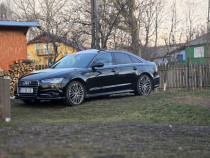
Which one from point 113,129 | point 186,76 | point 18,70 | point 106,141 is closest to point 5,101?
point 113,129

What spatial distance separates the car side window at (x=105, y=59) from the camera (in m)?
10.6

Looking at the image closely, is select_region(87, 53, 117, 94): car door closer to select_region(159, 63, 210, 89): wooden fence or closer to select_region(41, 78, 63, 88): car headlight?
select_region(41, 78, 63, 88): car headlight

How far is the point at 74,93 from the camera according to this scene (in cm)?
956

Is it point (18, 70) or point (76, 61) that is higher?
point (76, 61)

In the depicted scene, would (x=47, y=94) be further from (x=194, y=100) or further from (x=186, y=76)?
(x=186, y=76)

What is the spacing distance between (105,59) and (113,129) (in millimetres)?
4906

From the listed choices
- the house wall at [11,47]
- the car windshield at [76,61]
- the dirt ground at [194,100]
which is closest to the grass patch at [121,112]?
the dirt ground at [194,100]

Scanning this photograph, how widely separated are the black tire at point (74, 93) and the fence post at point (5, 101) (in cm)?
252

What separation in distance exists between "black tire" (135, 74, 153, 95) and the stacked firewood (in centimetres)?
579

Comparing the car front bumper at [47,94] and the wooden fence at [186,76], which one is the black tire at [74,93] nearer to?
the car front bumper at [47,94]

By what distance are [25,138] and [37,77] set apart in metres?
4.62

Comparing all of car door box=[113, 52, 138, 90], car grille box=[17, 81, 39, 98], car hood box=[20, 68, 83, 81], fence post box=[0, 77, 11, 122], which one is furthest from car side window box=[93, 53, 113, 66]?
fence post box=[0, 77, 11, 122]

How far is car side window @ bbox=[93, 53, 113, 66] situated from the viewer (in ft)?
34.7

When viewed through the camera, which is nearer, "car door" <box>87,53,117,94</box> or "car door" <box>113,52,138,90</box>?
"car door" <box>87,53,117,94</box>
